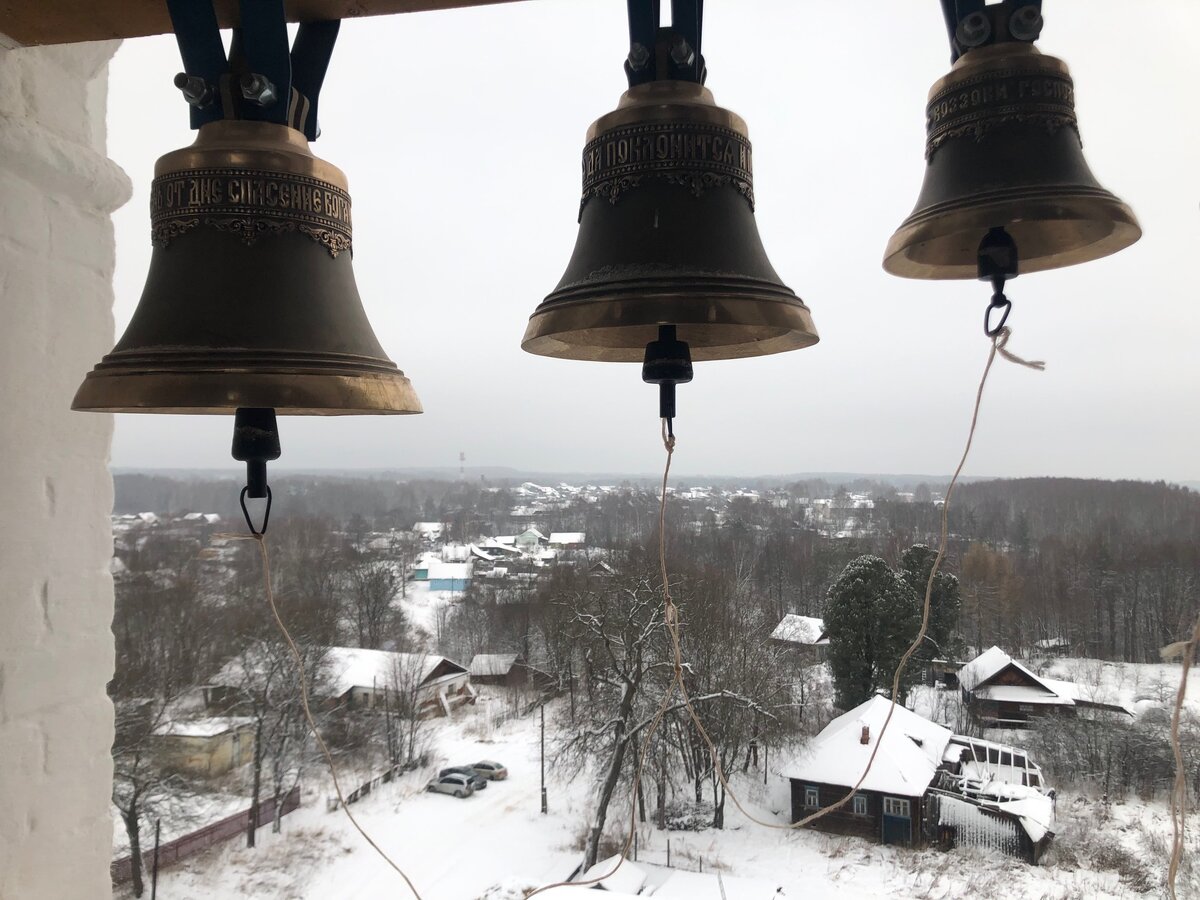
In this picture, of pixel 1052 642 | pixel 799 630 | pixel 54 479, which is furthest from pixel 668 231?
pixel 799 630

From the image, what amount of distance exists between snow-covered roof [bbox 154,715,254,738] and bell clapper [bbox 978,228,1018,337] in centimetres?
883

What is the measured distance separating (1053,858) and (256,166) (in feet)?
24.7

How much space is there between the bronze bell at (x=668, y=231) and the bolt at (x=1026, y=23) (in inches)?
13.9

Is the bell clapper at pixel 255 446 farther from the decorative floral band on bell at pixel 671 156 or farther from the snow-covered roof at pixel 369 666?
the snow-covered roof at pixel 369 666

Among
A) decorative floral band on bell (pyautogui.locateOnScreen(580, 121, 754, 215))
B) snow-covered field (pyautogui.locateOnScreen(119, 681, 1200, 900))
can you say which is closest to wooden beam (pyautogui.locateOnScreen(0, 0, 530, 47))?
decorative floral band on bell (pyautogui.locateOnScreen(580, 121, 754, 215))

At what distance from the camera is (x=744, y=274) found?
93 centimetres

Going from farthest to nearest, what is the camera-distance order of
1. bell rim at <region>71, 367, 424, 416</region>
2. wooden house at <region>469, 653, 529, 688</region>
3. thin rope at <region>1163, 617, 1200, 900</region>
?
wooden house at <region>469, 653, 529, 688</region>, bell rim at <region>71, 367, 424, 416</region>, thin rope at <region>1163, 617, 1200, 900</region>

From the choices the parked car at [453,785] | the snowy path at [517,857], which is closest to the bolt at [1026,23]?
the snowy path at [517,857]

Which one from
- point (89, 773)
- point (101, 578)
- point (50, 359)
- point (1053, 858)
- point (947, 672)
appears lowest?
point (1053, 858)

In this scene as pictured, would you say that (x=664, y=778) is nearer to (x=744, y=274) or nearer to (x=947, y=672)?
(x=947, y=672)

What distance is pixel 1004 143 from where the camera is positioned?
978mm

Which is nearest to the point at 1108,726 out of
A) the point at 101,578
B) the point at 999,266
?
the point at 999,266

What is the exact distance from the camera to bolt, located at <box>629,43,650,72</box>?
36.8 inches

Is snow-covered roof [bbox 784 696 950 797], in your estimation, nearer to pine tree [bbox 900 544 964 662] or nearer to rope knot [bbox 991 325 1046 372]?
pine tree [bbox 900 544 964 662]
